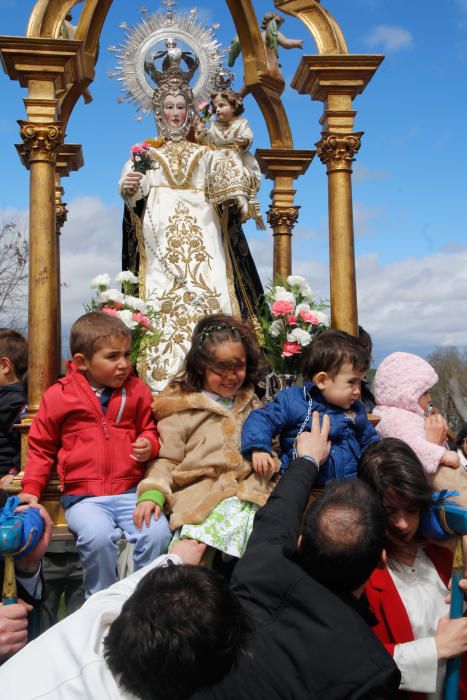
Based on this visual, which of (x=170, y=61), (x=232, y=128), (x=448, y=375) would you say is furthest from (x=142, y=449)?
(x=448, y=375)

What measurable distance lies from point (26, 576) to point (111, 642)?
1281 millimetres

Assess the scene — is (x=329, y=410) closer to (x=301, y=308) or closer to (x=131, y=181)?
(x=301, y=308)

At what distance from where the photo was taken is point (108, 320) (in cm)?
411

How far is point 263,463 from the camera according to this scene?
11.9ft

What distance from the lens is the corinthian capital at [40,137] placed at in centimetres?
532

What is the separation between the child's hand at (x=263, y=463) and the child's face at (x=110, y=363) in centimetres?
89

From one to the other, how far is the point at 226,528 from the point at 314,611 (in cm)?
158

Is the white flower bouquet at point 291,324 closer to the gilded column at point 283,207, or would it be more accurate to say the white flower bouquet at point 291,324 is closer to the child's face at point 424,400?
the child's face at point 424,400

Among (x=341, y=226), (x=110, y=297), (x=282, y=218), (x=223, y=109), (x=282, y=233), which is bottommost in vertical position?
(x=110, y=297)

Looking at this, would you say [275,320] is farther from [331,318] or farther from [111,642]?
[111,642]

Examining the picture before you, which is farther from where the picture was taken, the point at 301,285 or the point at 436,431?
the point at 301,285

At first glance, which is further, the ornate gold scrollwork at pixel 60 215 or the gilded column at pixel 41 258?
the ornate gold scrollwork at pixel 60 215

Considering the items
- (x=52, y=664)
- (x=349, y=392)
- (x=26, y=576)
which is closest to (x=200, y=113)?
(x=349, y=392)

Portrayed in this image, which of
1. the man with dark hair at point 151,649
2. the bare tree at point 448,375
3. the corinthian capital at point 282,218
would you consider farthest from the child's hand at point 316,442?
the bare tree at point 448,375
